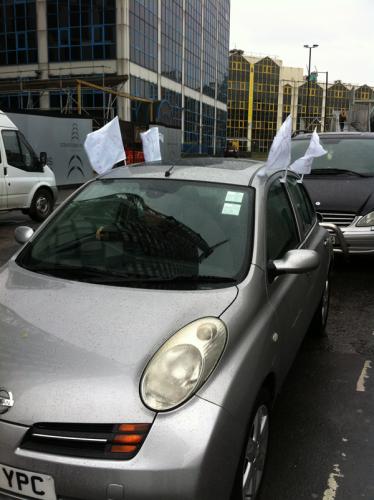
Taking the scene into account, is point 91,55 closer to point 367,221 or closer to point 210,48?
point 210,48

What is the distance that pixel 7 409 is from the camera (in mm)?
1934

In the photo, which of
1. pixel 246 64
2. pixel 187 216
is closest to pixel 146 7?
pixel 187 216

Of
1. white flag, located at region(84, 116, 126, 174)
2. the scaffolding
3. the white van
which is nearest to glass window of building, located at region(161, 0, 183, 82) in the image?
the scaffolding

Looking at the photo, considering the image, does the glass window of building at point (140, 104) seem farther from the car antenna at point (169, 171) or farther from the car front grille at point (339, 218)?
the car antenna at point (169, 171)

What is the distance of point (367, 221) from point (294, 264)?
3.77m

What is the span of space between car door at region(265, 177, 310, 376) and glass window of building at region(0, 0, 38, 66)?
→ 4398 centimetres

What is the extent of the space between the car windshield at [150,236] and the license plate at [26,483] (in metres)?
1.00

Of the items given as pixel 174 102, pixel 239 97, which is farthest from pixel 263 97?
pixel 174 102

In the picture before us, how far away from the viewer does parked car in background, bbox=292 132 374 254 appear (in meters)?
6.12

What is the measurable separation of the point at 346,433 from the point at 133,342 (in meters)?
1.64

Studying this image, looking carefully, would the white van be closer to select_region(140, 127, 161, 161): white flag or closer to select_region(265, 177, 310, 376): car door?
select_region(140, 127, 161, 161): white flag

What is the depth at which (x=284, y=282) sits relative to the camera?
2943 millimetres

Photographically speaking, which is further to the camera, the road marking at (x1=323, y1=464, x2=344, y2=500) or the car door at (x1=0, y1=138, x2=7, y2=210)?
the car door at (x1=0, y1=138, x2=7, y2=210)

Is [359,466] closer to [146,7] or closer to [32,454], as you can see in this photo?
[32,454]
